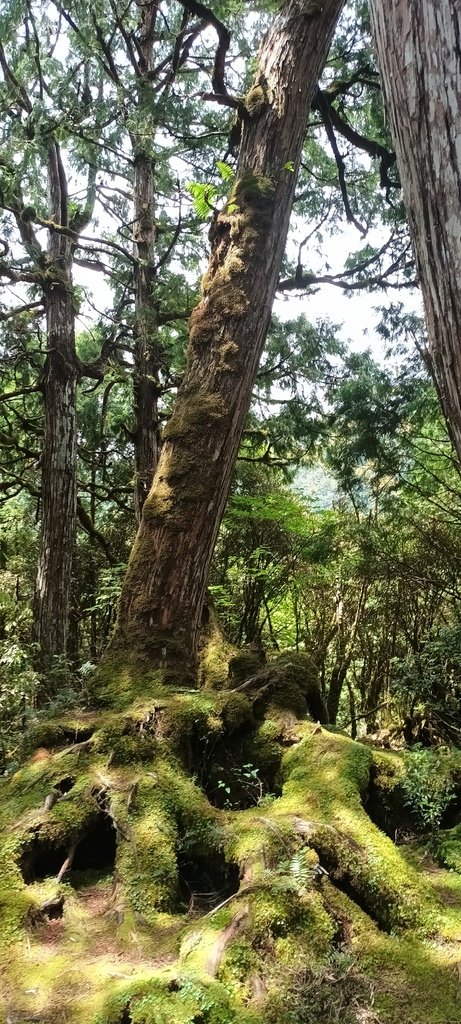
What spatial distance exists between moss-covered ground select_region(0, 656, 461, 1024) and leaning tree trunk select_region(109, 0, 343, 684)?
568mm

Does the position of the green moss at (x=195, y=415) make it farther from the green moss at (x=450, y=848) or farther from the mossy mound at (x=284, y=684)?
the green moss at (x=450, y=848)

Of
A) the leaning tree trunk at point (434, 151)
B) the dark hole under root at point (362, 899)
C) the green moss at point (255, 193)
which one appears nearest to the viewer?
the leaning tree trunk at point (434, 151)

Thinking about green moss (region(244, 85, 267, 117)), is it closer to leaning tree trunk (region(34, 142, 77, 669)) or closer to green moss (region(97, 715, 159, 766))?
leaning tree trunk (region(34, 142, 77, 669))

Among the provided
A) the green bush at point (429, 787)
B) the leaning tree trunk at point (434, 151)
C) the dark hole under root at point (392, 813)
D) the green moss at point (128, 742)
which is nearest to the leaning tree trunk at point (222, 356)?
the green moss at point (128, 742)

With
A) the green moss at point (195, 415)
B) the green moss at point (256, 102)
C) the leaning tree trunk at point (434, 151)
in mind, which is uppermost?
the green moss at point (256, 102)

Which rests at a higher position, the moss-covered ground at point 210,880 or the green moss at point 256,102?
the green moss at point 256,102

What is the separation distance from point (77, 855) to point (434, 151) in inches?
119

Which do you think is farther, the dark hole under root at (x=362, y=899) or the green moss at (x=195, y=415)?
the green moss at (x=195, y=415)

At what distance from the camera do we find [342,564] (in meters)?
7.33

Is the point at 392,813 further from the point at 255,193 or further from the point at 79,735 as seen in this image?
the point at 255,193

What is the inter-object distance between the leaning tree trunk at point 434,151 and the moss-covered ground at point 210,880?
1.92 m

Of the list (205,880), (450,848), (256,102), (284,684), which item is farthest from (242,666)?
(256,102)

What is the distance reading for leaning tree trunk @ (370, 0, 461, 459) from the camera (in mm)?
1203

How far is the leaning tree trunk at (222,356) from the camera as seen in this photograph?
3738mm
